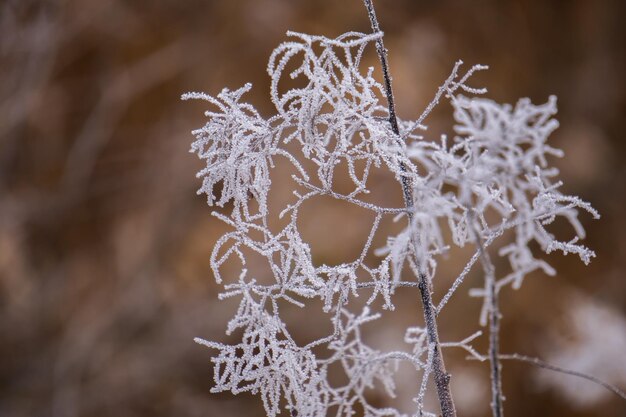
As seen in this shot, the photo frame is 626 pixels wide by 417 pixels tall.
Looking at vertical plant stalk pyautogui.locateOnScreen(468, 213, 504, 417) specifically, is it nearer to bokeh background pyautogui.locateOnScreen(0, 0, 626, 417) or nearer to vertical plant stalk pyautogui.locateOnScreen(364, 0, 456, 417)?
vertical plant stalk pyautogui.locateOnScreen(364, 0, 456, 417)

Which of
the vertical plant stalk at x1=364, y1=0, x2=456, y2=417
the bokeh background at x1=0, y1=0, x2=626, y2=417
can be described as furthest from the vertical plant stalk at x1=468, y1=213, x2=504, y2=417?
the bokeh background at x1=0, y1=0, x2=626, y2=417

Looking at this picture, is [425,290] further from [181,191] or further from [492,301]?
[181,191]

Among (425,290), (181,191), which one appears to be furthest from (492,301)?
(181,191)

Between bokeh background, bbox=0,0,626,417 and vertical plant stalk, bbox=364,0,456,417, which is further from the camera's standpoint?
bokeh background, bbox=0,0,626,417

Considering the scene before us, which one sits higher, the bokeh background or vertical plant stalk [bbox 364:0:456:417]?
the bokeh background

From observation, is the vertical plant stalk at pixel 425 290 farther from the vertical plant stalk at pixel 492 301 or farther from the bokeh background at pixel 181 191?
the bokeh background at pixel 181 191

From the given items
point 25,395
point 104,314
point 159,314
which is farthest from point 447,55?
point 25,395

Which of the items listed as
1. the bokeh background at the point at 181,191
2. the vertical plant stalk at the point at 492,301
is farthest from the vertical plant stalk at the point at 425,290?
the bokeh background at the point at 181,191

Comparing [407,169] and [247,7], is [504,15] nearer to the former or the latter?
[247,7]
